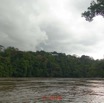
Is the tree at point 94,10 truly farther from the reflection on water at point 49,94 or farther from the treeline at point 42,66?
the treeline at point 42,66

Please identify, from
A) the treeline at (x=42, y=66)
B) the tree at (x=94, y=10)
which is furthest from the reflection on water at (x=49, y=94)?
the treeline at (x=42, y=66)

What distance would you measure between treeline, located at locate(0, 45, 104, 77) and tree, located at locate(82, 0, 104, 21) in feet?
355

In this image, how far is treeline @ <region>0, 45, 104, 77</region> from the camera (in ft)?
437

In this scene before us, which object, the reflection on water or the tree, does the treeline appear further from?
the tree

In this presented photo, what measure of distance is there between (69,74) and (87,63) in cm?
2358

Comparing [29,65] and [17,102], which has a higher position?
[29,65]

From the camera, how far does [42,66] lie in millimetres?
150375

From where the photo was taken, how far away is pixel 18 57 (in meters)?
144

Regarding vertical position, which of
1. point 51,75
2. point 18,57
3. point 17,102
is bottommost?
point 17,102

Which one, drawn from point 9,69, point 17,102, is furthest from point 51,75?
point 17,102

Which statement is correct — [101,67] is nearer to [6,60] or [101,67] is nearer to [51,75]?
[51,75]

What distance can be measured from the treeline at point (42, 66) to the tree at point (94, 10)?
355ft

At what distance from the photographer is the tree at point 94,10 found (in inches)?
747

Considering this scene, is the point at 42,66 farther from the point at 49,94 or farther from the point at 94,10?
the point at 94,10
